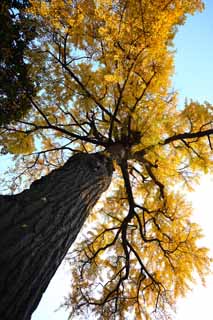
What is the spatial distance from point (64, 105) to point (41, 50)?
3.52 feet

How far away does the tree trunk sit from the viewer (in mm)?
2324

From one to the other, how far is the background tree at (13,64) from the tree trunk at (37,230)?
1.89 m

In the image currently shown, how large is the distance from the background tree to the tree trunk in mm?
1885

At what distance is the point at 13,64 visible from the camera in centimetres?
528

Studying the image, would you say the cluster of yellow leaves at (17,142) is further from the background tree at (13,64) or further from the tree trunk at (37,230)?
the tree trunk at (37,230)

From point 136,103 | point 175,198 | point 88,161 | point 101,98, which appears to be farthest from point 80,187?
point 175,198

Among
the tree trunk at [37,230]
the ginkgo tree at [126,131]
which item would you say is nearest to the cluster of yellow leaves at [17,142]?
the ginkgo tree at [126,131]

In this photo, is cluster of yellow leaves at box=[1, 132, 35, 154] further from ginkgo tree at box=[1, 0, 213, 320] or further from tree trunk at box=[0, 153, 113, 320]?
tree trunk at box=[0, 153, 113, 320]

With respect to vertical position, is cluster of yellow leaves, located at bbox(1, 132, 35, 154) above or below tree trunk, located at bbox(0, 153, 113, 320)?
above

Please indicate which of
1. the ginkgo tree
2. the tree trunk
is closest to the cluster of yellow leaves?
the ginkgo tree

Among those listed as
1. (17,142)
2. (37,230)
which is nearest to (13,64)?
(17,142)

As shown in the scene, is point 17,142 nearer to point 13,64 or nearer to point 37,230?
point 13,64

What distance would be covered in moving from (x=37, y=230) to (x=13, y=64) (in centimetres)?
349

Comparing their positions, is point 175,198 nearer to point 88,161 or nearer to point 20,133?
point 88,161
